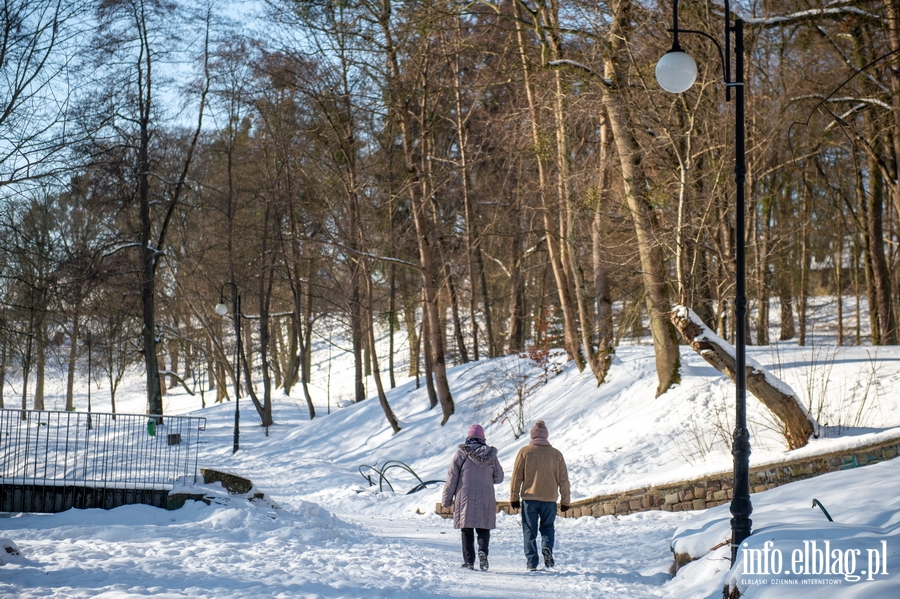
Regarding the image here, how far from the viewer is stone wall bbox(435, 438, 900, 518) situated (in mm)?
10383

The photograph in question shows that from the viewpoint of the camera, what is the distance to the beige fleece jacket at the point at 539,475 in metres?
8.51

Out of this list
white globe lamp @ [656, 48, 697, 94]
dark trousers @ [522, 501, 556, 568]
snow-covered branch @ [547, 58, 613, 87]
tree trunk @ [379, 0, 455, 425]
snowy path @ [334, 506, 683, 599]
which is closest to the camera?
snowy path @ [334, 506, 683, 599]

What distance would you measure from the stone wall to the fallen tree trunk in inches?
47.8

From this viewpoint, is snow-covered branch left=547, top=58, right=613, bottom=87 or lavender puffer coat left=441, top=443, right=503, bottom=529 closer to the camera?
lavender puffer coat left=441, top=443, right=503, bottom=529

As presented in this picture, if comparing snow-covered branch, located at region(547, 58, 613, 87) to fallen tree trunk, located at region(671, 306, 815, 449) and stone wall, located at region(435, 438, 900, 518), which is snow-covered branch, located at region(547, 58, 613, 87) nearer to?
fallen tree trunk, located at region(671, 306, 815, 449)

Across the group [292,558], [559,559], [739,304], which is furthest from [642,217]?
[292,558]

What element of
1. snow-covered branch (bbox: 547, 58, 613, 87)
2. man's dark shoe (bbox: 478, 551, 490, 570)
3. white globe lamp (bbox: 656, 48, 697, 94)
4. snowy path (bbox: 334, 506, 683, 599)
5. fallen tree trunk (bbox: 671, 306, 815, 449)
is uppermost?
snow-covered branch (bbox: 547, 58, 613, 87)

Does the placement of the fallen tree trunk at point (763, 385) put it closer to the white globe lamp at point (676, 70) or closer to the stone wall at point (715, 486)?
the stone wall at point (715, 486)

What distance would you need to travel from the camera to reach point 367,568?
8172mm

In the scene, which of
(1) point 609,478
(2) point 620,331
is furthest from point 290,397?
(1) point 609,478

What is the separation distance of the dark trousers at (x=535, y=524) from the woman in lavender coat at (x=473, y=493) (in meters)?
0.36

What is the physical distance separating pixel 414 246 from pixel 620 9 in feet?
43.2

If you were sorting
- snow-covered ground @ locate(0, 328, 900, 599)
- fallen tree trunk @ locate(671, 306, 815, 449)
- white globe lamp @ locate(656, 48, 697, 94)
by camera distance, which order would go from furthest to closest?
1. fallen tree trunk @ locate(671, 306, 815, 449)
2. white globe lamp @ locate(656, 48, 697, 94)
3. snow-covered ground @ locate(0, 328, 900, 599)

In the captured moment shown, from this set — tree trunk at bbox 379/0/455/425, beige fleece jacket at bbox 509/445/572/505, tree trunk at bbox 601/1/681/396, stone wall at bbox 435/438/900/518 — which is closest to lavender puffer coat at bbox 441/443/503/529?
beige fleece jacket at bbox 509/445/572/505
